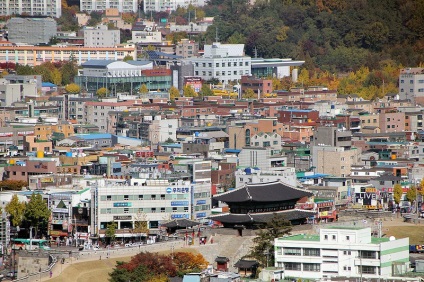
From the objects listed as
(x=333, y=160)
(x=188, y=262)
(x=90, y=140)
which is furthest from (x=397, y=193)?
(x=90, y=140)

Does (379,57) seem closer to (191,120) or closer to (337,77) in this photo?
(337,77)

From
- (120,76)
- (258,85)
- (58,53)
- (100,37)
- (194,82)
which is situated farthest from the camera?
(100,37)

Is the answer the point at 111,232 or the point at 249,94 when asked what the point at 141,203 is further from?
the point at 249,94

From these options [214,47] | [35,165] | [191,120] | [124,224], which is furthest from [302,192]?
[214,47]

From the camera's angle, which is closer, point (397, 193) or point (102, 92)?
point (397, 193)

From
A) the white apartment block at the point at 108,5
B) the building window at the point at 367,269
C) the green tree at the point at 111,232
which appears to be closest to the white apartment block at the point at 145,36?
the white apartment block at the point at 108,5

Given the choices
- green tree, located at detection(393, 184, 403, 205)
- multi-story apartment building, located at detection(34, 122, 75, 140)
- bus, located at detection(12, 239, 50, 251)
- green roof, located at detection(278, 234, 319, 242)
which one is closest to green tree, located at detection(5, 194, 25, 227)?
bus, located at detection(12, 239, 50, 251)
